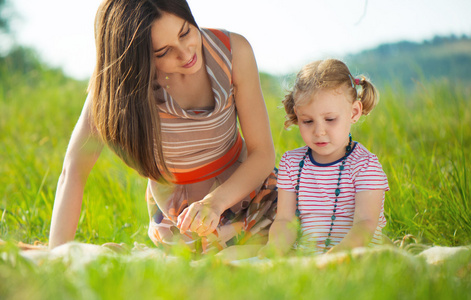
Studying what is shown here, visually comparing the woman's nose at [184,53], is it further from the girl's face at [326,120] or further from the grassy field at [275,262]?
the grassy field at [275,262]

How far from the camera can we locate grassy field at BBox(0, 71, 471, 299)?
3.84ft

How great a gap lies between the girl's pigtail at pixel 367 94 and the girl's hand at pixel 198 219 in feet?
2.49

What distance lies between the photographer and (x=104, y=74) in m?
2.05

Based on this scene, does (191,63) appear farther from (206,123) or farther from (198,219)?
(198,219)

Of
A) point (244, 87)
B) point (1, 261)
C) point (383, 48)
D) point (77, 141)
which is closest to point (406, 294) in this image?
point (1, 261)

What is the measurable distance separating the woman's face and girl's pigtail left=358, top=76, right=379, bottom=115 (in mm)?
682

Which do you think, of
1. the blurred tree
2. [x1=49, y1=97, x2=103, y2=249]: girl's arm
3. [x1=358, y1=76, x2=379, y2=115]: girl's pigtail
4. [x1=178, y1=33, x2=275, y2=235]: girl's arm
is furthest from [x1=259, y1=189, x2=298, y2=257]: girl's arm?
the blurred tree

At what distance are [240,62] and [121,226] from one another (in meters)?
1.14

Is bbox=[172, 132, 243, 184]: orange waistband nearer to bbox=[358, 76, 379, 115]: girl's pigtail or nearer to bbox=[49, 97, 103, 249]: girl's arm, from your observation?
bbox=[49, 97, 103, 249]: girl's arm

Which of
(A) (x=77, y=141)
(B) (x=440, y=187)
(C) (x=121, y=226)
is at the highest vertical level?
(A) (x=77, y=141)

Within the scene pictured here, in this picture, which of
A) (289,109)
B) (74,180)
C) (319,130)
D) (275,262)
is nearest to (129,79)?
(74,180)

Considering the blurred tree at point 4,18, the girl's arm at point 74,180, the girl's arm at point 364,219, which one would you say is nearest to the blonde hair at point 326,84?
the girl's arm at point 364,219

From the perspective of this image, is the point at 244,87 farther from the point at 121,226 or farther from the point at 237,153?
the point at 121,226

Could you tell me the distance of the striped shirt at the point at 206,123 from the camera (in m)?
2.21
